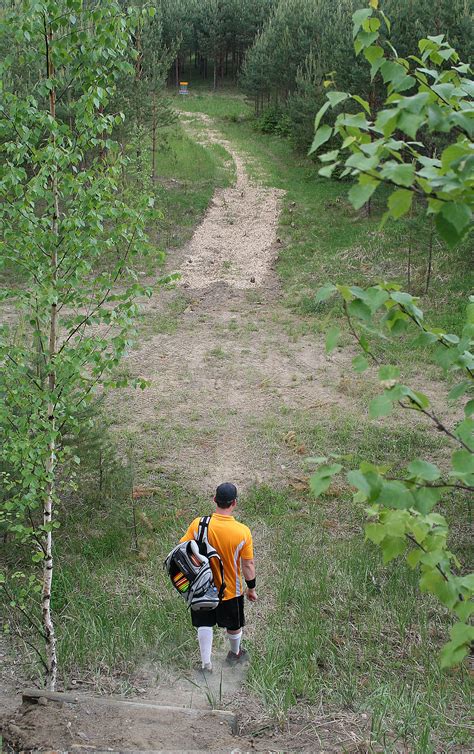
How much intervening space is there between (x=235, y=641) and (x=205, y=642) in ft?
1.09

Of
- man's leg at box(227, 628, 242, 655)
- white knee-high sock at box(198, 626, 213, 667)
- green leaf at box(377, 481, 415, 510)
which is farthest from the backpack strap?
green leaf at box(377, 481, 415, 510)

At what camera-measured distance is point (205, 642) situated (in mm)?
5766

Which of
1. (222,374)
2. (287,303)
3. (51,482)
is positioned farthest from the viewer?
(287,303)

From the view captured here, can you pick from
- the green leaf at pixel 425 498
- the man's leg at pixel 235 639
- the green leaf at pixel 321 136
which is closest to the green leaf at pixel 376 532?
the green leaf at pixel 425 498

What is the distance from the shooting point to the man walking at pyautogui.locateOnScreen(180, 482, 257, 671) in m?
5.68

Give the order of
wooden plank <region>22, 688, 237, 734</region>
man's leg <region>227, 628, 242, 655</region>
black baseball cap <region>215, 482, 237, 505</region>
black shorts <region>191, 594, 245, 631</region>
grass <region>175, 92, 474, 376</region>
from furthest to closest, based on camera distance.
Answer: grass <region>175, 92, 474, 376</region> → man's leg <region>227, 628, 242, 655</region> → black shorts <region>191, 594, 245, 631</region> → black baseball cap <region>215, 482, 237, 505</region> → wooden plank <region>22, 688, 237, 734</region>

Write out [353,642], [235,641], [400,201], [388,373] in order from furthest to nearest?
1. [353,642]
2. [235,641]
3. [388,373]
4. [400,201]

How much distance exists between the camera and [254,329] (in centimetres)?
1537

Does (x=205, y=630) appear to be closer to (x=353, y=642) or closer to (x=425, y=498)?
(x=353, y=642)

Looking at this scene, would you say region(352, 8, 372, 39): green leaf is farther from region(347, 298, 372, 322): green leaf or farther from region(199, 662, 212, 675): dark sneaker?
region(199, 662, 212, 675): dark sneaker

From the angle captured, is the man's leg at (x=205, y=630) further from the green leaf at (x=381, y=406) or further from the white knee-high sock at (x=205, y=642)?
the green leaf at (x=381, y=406)

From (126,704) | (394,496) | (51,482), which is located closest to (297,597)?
(126,704)

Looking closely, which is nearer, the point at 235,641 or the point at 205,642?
the point at 205,642

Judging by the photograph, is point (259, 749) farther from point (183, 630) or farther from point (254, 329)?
point (254, 329)
